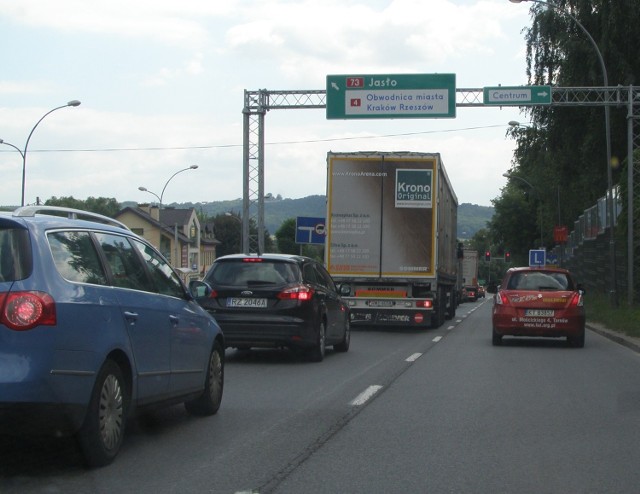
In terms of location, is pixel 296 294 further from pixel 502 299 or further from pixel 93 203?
pixel 93 203

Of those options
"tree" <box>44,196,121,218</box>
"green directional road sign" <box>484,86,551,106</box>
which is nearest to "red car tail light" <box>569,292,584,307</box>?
"green directional road sign" <box>484,86,551,106</box>

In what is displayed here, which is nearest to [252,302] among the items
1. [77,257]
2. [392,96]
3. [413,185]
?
[77,257]

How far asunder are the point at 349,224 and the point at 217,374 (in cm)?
1331

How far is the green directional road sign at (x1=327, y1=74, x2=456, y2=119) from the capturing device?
3011 centimetres

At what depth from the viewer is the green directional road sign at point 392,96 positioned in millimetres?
30109

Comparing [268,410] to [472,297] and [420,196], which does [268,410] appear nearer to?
[420,196]

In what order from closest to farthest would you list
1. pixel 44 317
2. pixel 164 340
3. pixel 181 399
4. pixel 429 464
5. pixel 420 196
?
pixel 44 317 < pixel 429 464 < pixel 164 340 < pixel 181 399 < pixel 420 196

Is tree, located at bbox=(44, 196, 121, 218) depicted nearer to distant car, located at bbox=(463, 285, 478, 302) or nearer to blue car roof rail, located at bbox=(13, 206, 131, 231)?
distant car, located at bbox=(463, 285, 478, 302)

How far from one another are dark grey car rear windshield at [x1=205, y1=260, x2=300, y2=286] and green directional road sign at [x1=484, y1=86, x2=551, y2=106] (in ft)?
55.4

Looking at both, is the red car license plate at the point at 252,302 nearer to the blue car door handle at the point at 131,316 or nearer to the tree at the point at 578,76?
the blue car door handle at the point at 131,316

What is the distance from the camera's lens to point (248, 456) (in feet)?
23.7

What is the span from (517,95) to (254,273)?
57.5 feet

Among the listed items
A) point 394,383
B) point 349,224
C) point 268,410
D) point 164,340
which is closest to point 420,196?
point 349,224

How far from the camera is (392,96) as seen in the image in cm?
3023
